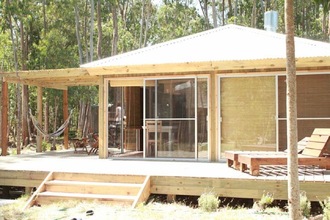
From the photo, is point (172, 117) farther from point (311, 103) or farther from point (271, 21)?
point (271, 21)

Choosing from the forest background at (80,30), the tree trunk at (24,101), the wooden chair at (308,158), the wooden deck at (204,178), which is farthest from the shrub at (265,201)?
the tree trunk at (24,101)

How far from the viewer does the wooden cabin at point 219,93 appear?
345 inches

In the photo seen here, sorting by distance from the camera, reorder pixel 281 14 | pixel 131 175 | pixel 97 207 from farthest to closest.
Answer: pixel 281 14 < pixel 131 175 < pixel 97 207

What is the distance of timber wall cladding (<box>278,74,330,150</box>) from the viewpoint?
28.7ft


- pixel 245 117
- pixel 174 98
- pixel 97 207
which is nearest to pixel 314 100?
pixel 245 117

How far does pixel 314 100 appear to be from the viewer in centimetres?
877

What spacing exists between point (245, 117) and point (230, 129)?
17.0 inches

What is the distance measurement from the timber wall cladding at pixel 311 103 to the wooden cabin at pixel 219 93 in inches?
0.8

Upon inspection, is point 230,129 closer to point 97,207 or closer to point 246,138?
point 246,138

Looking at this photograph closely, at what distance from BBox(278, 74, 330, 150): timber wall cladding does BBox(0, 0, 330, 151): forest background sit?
1027 centimetres

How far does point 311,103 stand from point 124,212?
4.97 metres

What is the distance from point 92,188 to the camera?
6.98 m

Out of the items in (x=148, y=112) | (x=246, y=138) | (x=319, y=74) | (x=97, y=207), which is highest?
(x=319, y=74)

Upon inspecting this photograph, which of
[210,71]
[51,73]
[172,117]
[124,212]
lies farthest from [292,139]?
[51,73]
